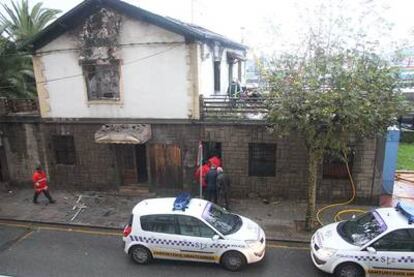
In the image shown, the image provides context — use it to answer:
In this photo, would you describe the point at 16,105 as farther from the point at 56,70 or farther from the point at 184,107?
the point at 184,107

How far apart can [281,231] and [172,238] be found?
155 inches

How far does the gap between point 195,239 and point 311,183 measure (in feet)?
13.2

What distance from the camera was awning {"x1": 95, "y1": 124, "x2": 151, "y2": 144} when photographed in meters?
13.2

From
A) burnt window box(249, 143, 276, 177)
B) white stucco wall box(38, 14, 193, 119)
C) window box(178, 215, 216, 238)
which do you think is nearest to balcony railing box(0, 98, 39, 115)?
white stucco wall box(38, 14, 193, 119)

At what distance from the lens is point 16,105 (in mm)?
15703

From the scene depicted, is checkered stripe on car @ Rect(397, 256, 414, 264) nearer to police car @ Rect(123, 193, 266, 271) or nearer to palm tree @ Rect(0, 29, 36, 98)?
police car @ Rect(123, 193, 266, 271)

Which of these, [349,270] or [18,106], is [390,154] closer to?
[349,270]

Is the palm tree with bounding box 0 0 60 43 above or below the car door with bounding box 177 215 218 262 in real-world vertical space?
above

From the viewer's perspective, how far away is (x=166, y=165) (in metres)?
14.2

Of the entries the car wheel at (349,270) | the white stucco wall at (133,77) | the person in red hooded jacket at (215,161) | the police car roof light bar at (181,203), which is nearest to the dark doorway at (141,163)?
the white stucco wall at (133,77)

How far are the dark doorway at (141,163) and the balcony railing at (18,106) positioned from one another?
5.19 m

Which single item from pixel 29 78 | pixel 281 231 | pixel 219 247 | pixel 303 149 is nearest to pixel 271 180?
pixel 303 149

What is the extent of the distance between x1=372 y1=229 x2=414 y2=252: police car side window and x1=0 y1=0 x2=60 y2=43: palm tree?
57.9 ft

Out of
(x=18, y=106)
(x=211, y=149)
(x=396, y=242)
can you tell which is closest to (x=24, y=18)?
(x=18, y=106)
